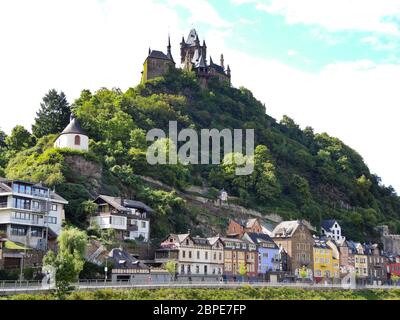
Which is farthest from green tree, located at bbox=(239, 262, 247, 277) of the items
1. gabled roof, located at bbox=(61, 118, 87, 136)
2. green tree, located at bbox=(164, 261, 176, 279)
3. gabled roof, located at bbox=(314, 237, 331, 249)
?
gabled roof, located at bbox=(61, 118, 87, 136)

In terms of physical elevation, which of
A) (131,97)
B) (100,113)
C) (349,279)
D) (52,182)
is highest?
(131,97)

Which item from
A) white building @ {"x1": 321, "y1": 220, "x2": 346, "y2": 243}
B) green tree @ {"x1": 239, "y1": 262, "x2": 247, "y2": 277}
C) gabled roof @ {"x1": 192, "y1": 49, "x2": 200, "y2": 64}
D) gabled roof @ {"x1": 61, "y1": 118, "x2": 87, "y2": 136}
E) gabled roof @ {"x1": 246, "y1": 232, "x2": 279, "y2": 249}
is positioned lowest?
green tree @ {"x1": 239, "y1": 262, "x2": 247, "y2": 277}

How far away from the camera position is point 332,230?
331 feet

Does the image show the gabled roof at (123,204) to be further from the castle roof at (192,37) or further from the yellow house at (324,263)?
the castle roof at (192,37)

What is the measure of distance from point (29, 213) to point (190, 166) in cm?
4105

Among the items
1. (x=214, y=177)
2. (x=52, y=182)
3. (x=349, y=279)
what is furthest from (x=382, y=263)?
(x=52, y=182)

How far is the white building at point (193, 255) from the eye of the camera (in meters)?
70.2

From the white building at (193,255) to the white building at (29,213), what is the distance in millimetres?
12979

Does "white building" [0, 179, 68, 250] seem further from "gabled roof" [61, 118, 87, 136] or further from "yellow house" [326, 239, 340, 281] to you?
"yellow house" [326, 239, 340, 281]

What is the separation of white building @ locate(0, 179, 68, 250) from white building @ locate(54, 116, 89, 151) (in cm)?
1456

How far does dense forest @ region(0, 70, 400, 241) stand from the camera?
7644cm
